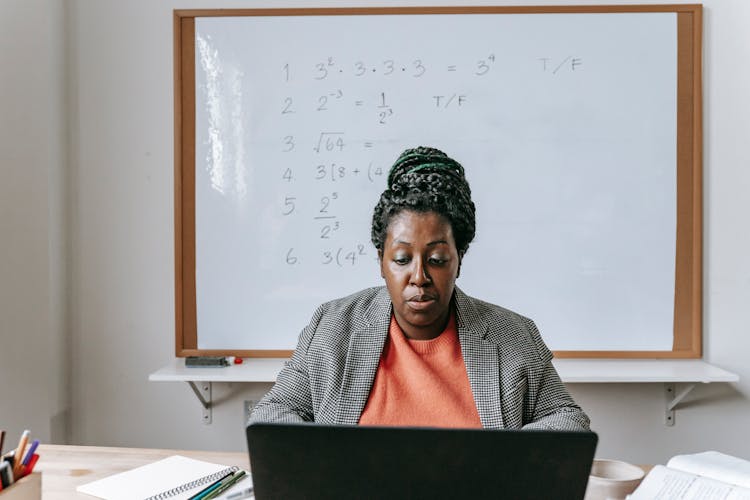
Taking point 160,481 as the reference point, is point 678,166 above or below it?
above

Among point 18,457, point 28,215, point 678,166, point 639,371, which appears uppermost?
point 678,166

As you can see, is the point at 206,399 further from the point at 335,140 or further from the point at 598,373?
the point at 598,373

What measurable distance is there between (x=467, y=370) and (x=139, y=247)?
4.81ft

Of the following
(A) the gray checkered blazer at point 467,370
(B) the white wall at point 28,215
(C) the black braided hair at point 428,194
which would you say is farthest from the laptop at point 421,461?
(B) the white wall at point 28,215

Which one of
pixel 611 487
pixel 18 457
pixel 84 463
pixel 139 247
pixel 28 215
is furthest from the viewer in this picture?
pixel 139 247

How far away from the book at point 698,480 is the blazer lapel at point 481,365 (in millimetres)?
282

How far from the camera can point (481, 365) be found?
52.1 inches

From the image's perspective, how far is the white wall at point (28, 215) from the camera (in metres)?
2.23

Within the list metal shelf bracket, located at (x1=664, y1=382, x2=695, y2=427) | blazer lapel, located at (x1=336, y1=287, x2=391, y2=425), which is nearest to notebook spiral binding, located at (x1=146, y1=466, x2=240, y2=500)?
blazer lapel, located at (x1=336, y1=287, x2=391, y2=425)

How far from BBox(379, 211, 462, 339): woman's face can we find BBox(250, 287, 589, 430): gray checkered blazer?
3.8 inches

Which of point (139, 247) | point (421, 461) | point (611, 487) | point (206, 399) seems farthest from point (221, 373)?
point (421, 461)

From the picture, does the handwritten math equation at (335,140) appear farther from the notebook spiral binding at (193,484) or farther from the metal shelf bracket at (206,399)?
the notebook spiral binding at (193,484)

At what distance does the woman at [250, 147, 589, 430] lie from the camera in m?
1.30

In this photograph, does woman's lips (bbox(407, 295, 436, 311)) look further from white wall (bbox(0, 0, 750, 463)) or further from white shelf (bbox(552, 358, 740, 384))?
white wall (bbox(0, 0, 750, 463))
